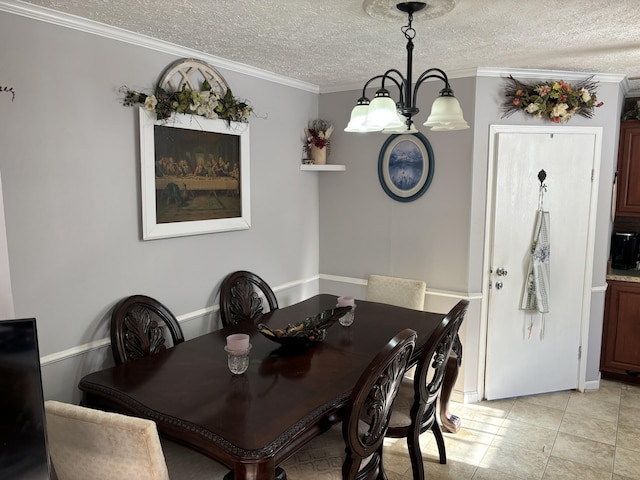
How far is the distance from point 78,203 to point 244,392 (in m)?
1.29

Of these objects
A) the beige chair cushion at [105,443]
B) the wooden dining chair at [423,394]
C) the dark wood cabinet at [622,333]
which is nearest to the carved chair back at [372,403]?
the wooden dining chair at [423,394]

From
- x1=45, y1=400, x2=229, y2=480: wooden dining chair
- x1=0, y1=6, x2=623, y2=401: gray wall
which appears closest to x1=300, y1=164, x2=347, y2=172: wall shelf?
x1=0, y1=6, x2=623, y2=401: gray wall

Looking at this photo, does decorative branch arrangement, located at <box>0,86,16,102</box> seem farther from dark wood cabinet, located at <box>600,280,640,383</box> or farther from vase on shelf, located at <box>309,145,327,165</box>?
dark wood cabinet, located at <box>600,280,640,383</box>

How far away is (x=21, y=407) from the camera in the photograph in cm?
128

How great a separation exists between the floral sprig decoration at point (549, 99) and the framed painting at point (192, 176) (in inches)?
74.6

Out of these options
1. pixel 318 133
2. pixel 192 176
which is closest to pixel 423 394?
pixel 192 176

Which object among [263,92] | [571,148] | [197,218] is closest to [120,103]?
[197,218]

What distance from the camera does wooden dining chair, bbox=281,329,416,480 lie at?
1801 millimetres

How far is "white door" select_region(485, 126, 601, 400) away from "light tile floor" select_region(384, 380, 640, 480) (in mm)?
203

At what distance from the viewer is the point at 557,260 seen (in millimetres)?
3572

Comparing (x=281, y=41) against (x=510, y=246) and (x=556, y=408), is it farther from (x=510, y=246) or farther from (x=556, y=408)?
(x=556, y=408)

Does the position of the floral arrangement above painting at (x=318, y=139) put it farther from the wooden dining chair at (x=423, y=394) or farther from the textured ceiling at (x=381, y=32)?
the wooden dining chair at (x=423, y=394)

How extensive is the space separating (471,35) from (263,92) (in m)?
1.53

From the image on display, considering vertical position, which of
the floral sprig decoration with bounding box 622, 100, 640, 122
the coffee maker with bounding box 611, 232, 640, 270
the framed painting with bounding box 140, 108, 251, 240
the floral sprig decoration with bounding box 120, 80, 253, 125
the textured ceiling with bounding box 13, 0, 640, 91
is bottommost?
the coffee maker with bounding box 611, 232, 640, 270
